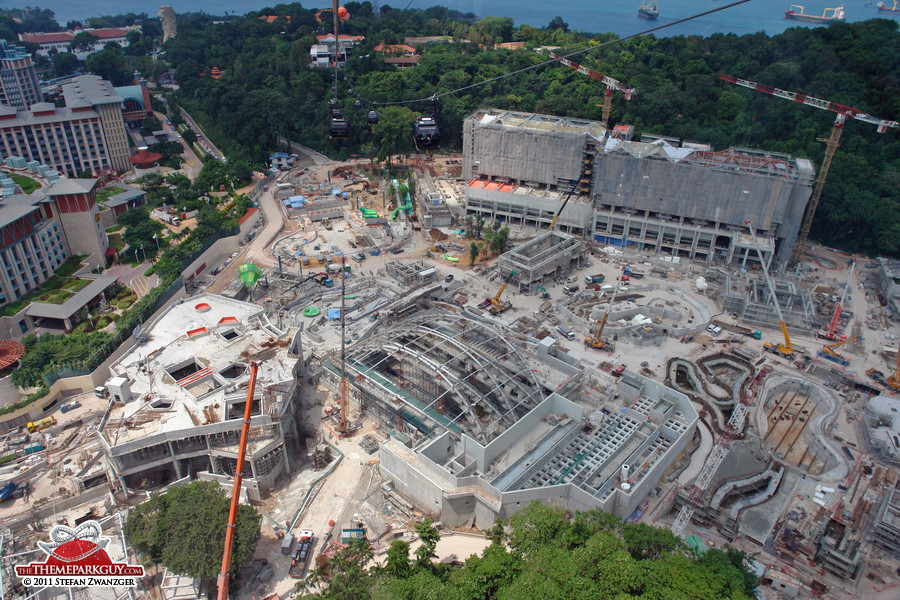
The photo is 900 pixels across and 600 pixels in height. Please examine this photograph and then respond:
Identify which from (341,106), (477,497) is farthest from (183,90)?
(477,497)

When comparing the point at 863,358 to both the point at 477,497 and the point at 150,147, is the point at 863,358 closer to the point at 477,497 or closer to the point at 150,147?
the point at 477,497

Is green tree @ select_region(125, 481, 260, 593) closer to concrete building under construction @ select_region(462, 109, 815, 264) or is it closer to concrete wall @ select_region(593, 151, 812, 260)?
concrete building under construction @ select_region(462, 109, 815, 264)

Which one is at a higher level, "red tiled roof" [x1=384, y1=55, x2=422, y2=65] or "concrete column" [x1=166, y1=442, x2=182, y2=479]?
"red tiled roof" [x1=384, y1=55, x2=422, y2=65]

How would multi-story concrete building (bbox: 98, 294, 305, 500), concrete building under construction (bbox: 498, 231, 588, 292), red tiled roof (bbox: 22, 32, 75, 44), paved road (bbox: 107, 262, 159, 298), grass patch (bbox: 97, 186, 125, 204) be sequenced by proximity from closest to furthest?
multi-story concrete building (bbox: 98, 294, 305, 500) → concrete building under construction (bbox: 498, 231, 588, 292) → paved road (bbox: 107, 262, 159, 298) → grass patch (bbox: 97, 186, 125, 204) → red tiled roof (bbox: 22, 32, 75, 44)

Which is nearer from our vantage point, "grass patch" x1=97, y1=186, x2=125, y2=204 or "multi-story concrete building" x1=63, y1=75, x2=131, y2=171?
"grass patch" x1=97, y1=186, x2=125, y2=204

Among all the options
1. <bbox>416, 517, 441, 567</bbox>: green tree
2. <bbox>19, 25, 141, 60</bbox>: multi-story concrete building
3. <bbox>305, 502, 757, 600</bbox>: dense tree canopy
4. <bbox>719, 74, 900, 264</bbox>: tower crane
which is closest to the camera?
<bbox>305, 502, 757, 600</bbox>: dense tree canopy

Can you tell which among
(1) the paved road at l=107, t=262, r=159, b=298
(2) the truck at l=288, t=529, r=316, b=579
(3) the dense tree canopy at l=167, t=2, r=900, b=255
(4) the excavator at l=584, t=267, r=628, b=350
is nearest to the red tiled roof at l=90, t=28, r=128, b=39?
(3) the dense tree canopy at l=167, t=2, r=900, b=255

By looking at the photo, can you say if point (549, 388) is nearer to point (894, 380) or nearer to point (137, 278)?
point (894, 380)

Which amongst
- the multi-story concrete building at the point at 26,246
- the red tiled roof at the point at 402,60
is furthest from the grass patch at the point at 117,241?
the red tiled roof at the point at 402,60

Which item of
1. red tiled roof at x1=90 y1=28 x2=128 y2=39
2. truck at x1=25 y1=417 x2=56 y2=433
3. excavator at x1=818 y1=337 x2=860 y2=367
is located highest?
red tiled roof at x1=90 y1=28 x2=128 y2=39
